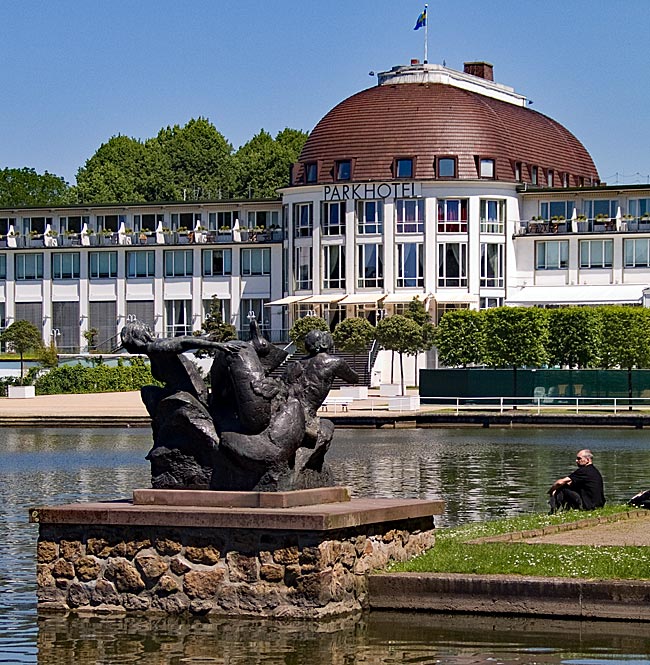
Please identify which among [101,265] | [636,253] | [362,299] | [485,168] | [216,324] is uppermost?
[485,168]

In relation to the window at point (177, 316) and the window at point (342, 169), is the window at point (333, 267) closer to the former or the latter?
the window at point (342, 169)

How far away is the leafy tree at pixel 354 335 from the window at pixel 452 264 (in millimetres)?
9986

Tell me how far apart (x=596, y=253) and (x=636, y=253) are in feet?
7.22

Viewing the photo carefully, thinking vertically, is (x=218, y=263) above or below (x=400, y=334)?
above

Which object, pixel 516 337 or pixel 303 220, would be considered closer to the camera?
pixel 516 337

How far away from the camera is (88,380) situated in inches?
3081

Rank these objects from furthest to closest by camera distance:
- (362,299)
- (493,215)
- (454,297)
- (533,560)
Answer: (493,215) < (362,299) < (454,297) < (533,560)

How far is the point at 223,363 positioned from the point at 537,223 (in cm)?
8023

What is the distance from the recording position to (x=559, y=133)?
10506 cm

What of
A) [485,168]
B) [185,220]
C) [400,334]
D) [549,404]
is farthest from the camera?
[185,220]

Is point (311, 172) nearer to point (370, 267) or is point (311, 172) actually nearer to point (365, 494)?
point (370, 267)

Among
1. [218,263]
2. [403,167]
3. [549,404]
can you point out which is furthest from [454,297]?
[549,404]

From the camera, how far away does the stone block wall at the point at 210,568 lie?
14656 millimetres

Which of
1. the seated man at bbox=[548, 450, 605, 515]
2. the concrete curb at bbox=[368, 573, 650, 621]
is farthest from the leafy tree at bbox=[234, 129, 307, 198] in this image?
the concrete curb at bbox=[368, 573, 650, 621]
